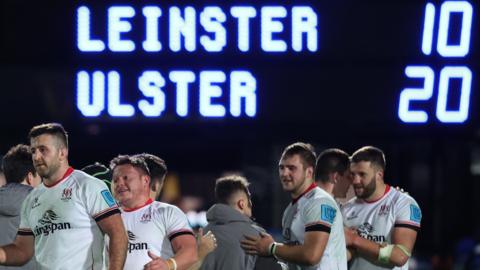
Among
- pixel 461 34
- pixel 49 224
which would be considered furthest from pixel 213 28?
pixel 49 224

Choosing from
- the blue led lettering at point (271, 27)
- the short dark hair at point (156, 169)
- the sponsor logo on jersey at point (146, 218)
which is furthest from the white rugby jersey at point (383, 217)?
the blue led lettering at point (271, 27)

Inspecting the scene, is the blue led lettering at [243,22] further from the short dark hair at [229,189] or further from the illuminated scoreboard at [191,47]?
the short dark hair at [229,189]

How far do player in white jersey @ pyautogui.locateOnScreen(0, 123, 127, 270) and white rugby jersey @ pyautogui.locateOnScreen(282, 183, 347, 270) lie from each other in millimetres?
1189

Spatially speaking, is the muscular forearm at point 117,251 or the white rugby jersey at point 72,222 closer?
the muscular forearm at point 117,251

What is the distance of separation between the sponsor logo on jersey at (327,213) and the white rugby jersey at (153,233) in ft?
2.68

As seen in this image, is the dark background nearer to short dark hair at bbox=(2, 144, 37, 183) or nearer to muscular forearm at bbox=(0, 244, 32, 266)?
short dark hair at bbox=(2, 144, 37, 183)

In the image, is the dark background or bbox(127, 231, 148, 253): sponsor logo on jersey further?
the dark background

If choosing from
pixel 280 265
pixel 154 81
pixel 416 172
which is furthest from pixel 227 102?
pixel 416 172

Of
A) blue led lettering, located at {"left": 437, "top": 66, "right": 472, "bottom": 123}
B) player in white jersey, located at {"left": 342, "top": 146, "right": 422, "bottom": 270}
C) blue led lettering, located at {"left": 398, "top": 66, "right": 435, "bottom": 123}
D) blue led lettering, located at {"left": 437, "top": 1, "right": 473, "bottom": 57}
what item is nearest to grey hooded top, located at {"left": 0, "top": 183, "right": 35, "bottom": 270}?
player in white jersey, located at {"left": 342, "top": 146, "right": 422, "bottom": 270}

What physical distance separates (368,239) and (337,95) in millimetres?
3300

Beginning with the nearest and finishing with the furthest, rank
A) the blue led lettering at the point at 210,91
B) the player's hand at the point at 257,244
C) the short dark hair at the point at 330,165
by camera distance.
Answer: the player's hand at the point at 257,244, the short dark hair at the point at 330,165, the blue led lettering at the point at 210,91

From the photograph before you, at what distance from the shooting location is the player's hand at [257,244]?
8.06 meters

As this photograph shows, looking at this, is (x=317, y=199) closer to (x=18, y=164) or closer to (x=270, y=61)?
(x=18, y=164)

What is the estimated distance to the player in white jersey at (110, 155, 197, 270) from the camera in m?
7.78
